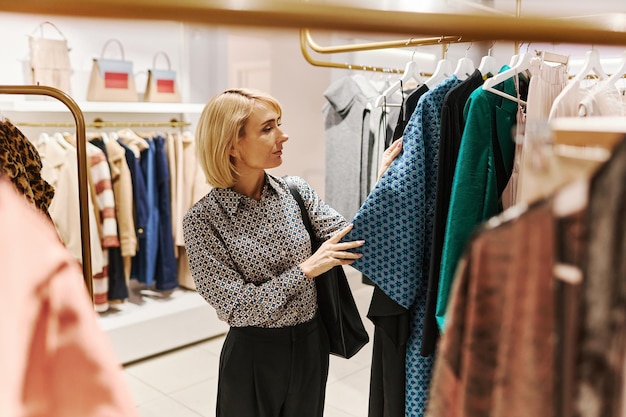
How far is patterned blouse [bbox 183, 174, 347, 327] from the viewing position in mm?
1743

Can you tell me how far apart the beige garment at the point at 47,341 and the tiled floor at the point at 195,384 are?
2722 millimetres

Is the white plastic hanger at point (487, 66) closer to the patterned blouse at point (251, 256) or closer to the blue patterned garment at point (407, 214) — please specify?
the blue patterned garment at point (407, 214)

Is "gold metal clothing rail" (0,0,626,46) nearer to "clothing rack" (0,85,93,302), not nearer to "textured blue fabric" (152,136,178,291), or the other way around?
"clothing rack" (0,85,93,302)

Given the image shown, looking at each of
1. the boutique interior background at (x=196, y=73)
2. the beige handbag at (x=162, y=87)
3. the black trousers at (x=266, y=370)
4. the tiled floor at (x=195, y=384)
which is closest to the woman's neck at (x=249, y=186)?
the black trousers at (x=266, y=370)

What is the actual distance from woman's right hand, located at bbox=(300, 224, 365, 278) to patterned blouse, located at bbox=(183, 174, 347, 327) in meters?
0.03

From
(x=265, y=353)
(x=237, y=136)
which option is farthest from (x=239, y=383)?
(x=237, y=136)

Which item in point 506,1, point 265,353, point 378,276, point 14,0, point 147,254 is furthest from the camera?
point 506,1

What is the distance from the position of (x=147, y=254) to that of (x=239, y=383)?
2.19 metres

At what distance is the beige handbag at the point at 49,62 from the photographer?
3.48 m

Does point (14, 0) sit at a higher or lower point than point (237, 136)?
higher

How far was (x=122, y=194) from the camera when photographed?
12.0ft

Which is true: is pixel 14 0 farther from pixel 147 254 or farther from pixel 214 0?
pixel 147 254

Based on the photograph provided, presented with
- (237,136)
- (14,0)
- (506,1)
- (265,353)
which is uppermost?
(506,1)

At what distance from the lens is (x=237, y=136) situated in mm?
1866
